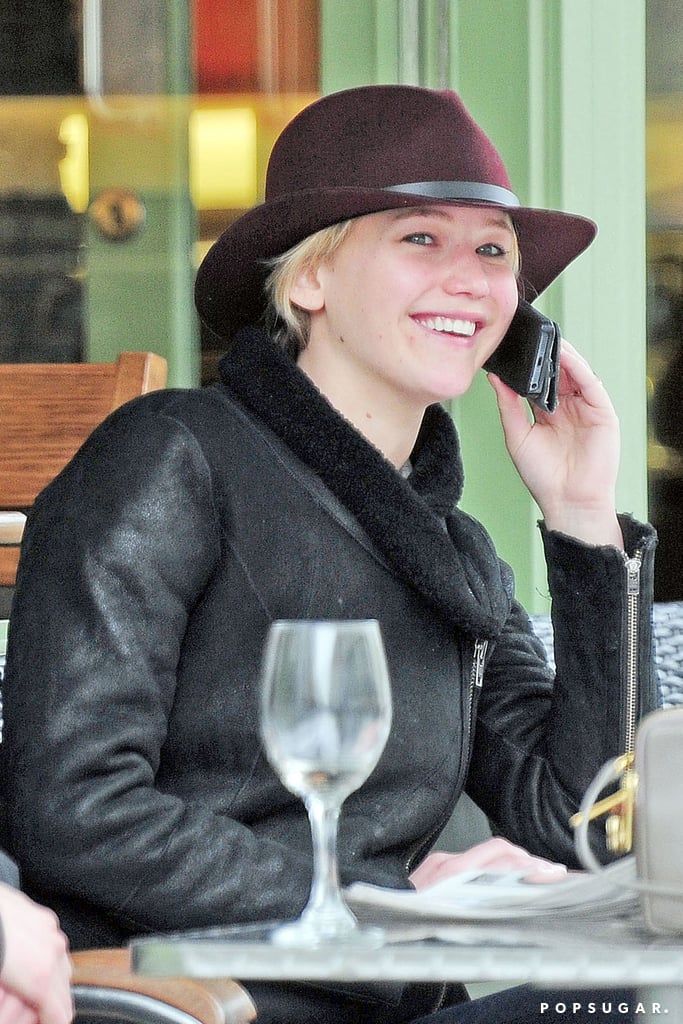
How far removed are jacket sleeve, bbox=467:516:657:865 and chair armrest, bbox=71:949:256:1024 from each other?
0.77 m

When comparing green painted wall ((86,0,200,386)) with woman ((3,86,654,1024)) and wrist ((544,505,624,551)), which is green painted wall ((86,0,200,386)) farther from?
wrist ((544,505,624,551))

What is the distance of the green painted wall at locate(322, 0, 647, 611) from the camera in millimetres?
3441

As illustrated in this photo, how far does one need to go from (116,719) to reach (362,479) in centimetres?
40

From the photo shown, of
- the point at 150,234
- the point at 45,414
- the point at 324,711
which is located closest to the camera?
the point at 324,711

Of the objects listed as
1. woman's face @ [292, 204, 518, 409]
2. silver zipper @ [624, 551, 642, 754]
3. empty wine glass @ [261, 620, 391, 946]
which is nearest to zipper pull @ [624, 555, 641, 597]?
silver zipper @ [624, 551, 642, 754]

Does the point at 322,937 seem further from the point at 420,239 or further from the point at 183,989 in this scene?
the point at 420,239

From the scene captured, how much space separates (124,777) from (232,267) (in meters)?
0.71

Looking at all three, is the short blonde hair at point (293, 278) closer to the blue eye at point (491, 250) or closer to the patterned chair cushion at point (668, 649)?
the blue eye at point (491, 250)

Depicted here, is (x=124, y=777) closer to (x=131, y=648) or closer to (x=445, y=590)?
(x=131, y=648)

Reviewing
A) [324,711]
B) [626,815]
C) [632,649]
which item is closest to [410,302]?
[632,649]

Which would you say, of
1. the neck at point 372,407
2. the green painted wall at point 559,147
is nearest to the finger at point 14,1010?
the neck at point 372,407

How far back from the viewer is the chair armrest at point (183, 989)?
1.16 metres

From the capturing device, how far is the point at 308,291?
1.87 meters

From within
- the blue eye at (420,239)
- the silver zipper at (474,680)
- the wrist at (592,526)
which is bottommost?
the silver zipper at (474,680)
